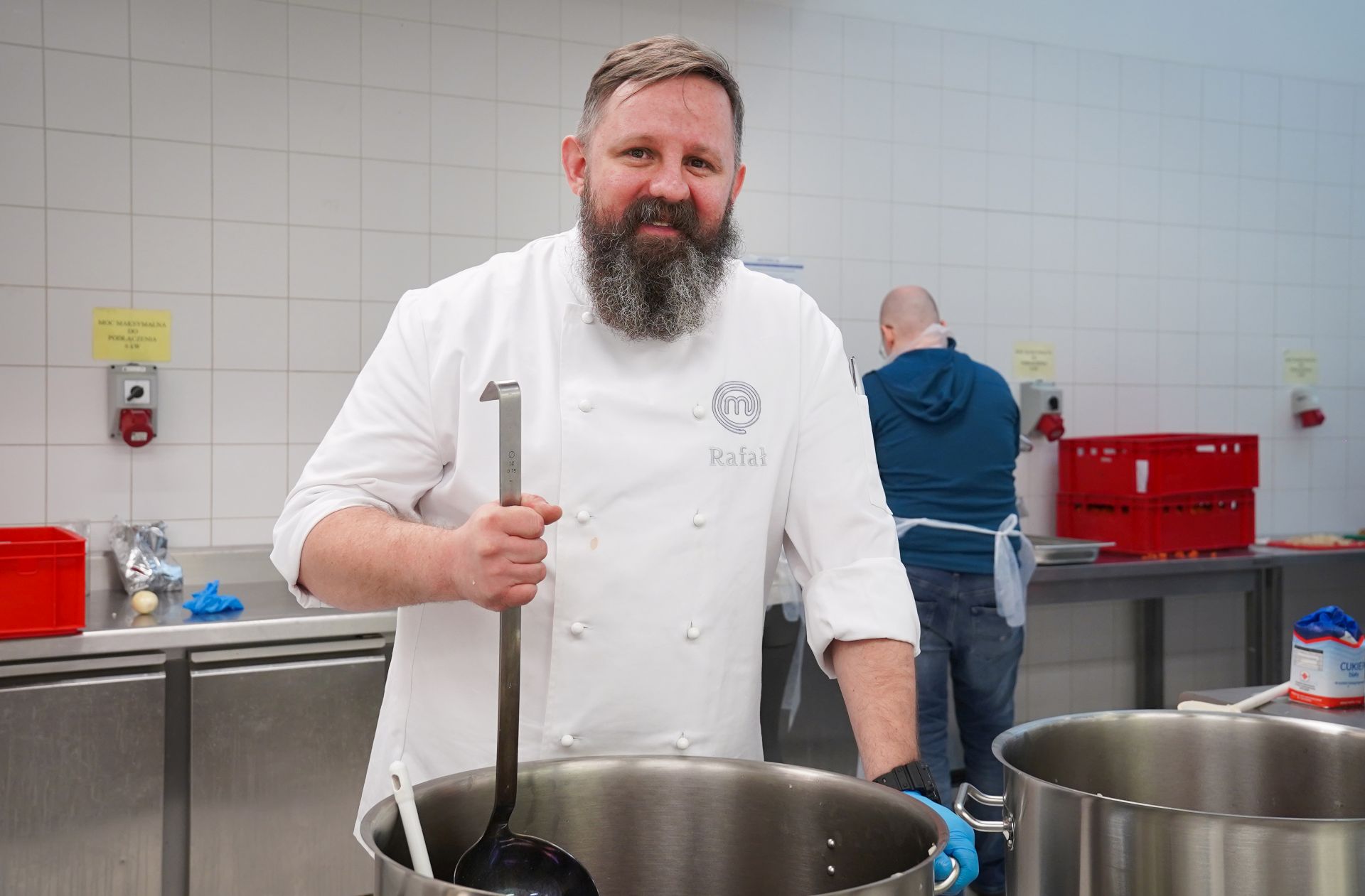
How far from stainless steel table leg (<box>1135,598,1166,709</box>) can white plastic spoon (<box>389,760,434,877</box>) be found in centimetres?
397

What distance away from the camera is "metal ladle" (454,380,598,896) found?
872mm

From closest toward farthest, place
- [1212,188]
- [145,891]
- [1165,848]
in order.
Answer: [1165,848]
[145,891]
[1212,188]

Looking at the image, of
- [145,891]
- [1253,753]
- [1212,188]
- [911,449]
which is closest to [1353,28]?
[1212,188]

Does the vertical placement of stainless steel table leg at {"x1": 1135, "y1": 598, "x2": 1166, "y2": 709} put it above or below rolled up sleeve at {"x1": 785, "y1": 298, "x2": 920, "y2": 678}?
below

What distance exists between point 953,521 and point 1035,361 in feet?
4.28

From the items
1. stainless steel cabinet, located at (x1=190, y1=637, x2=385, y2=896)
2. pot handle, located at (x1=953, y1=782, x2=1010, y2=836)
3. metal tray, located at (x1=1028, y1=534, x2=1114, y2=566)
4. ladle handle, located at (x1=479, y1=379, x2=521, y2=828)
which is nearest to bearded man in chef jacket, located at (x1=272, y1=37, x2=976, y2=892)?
pot handle, located at (x1=953, y1=782, x2=1010, y2=836)

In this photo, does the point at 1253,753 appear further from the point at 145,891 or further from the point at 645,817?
the point at 145,891

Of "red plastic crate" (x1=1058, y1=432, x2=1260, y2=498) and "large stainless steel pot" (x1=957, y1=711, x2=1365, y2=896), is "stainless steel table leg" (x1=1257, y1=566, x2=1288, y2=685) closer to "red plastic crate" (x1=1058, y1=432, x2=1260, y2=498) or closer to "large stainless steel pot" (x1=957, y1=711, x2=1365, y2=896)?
"red plastic crate" (x1=1058, y1=432, x2=1260, y2=498)

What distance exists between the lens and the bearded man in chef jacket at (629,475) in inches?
49.7

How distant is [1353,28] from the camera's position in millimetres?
4699

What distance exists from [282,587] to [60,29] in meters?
1.52

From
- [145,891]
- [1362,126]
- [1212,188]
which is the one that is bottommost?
[145,891]

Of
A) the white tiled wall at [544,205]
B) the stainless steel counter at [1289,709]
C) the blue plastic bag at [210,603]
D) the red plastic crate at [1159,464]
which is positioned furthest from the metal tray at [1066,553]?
the blue plastic bag at [210,603]

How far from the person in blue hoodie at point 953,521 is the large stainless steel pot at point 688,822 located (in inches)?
85.2
